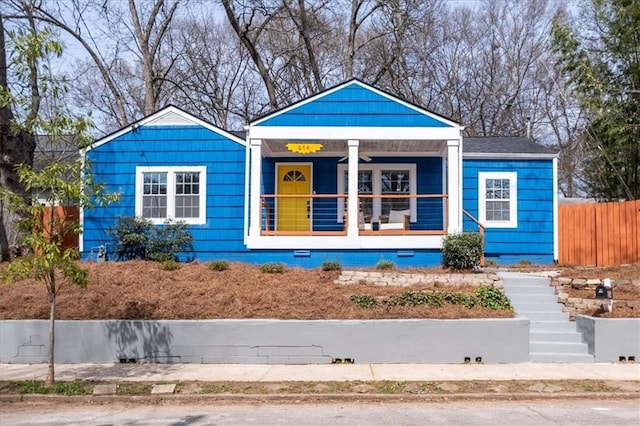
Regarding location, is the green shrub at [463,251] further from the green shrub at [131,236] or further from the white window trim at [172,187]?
the green shrub at [131,236]

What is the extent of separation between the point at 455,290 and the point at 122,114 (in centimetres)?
2079

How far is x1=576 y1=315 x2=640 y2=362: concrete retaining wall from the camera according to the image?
10648 millimetres

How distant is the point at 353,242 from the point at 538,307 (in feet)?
15.0

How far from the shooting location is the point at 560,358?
10.6 m

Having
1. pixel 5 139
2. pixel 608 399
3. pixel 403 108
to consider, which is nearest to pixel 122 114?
→ pixel 5 139

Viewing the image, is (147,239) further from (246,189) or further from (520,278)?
(520,278)

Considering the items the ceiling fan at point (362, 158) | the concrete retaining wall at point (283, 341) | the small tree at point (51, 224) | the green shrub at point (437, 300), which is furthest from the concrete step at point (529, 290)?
the small tree at point (51, 224)

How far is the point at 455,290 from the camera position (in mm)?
12219

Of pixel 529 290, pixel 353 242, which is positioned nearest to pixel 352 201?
pixel 353 242

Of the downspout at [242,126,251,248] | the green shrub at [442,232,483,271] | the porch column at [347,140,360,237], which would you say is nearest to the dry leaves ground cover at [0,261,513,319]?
the green shrub at [442,232,483,271]

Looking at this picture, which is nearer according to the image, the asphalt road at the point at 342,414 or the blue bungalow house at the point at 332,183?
the asphalt road at the point at 342,414

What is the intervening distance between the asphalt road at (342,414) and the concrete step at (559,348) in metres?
2.71

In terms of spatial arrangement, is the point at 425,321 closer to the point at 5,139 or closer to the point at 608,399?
the point at 608,399

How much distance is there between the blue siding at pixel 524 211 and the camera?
17094 mm
